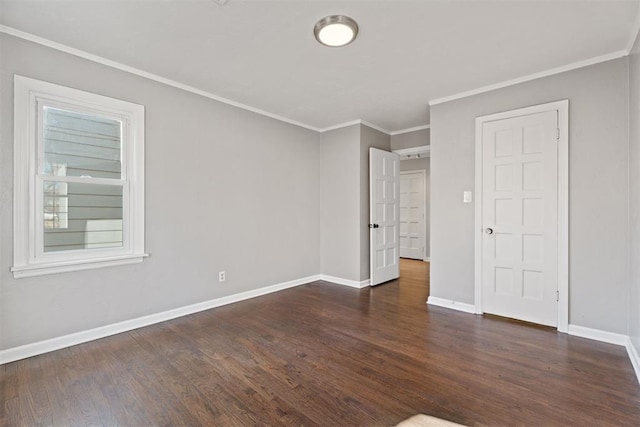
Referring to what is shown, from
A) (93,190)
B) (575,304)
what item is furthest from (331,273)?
(93,190)

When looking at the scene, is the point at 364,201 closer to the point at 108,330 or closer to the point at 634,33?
the point at 634,33

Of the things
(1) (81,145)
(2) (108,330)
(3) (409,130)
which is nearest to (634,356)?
(3) (409,130)

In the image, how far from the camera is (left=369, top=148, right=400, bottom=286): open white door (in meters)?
4.59

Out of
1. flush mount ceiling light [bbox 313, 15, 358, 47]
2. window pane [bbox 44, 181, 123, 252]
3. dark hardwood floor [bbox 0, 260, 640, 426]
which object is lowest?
dark hardwood floor [bbox 0, 260, 640, 426]

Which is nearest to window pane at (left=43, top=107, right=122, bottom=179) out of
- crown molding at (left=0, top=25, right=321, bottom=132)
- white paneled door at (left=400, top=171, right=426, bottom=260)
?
crown molding at (left=0, top=25, right=321, bottom=132)

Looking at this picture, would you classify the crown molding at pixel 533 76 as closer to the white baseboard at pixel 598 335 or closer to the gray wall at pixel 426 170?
the white baseboard at pixel 598 335

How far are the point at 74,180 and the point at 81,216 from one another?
33 cm

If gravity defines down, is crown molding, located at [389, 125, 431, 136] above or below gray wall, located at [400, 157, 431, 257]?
above

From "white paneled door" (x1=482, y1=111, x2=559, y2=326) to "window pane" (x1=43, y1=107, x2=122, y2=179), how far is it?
12.8 ft

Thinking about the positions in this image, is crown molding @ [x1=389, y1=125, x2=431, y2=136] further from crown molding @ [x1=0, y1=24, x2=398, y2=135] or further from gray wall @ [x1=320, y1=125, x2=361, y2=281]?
gray wall @ [x1=320, y1=125, x2=361, y2=281]

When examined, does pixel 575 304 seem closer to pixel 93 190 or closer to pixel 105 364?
pixel 105 364

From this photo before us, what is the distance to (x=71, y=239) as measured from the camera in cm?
265

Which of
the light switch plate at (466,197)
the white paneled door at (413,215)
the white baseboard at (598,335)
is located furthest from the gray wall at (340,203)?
the white paneled door at (413,215)

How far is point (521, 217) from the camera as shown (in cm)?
311
